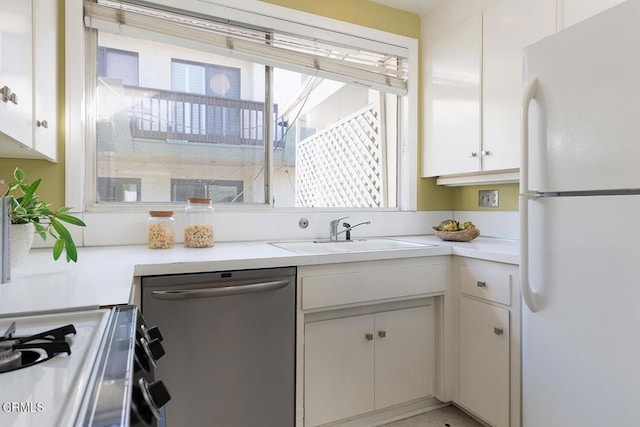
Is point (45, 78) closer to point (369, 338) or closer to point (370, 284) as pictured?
point (370, 284)

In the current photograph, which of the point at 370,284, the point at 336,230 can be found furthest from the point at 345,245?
the point at 370,284

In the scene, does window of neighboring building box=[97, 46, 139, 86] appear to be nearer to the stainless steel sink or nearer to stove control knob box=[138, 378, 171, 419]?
the stainless steel sink

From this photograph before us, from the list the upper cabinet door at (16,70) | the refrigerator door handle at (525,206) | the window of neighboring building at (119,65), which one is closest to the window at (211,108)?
the window of neighboring building at (119,65)

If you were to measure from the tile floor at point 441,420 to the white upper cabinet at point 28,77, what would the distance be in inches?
78.1

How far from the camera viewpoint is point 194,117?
6.67ft

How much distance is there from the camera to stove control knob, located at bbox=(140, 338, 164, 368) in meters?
0.69

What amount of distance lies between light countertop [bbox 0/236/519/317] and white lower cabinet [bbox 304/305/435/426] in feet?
1.09

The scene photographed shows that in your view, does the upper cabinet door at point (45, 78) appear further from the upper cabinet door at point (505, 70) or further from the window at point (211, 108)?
the upper cabinet door at point (505, 70)

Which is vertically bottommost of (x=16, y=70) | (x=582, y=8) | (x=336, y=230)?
(x=336, y=230)

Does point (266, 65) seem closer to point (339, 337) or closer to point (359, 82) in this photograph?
A: point (359, 82)

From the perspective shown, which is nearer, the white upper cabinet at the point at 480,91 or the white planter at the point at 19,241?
the white planter at the point at 19,241

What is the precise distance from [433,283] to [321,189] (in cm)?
154

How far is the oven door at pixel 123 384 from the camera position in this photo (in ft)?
1.35

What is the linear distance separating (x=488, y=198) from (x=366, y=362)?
140 cm
